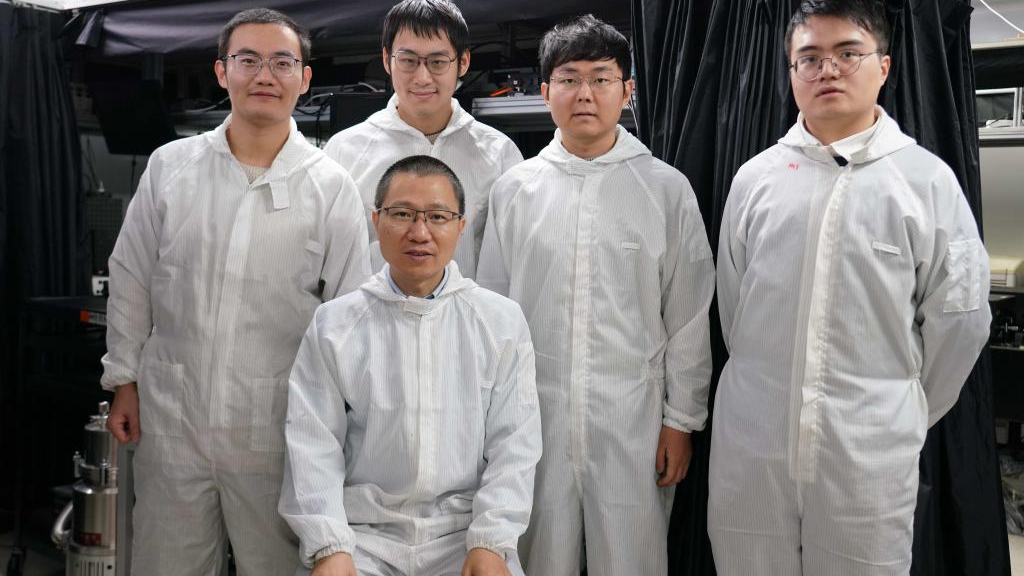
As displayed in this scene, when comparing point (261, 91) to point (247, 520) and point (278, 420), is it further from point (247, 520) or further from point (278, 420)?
point (247, 520)

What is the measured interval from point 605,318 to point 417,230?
49cm

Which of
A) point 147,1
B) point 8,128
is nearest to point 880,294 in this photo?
point 147,1

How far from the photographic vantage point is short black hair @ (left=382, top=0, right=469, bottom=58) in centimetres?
239

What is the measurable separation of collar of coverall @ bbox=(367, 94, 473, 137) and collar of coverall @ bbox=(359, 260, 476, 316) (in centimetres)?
56

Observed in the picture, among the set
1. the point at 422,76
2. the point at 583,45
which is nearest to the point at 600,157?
the point at 583,45

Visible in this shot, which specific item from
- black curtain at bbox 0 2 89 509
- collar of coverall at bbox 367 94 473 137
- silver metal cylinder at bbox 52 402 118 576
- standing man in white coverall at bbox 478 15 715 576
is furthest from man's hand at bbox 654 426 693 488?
black curtain at bbox 0 2 89 509

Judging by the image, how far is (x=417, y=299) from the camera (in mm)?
1996

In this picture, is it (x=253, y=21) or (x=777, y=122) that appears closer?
(x=253, y=21)

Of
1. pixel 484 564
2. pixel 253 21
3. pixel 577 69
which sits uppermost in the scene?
pixel 253 21

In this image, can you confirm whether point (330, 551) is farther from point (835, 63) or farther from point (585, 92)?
point (835, 63)

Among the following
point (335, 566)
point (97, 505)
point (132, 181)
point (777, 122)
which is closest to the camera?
point (335, 566)

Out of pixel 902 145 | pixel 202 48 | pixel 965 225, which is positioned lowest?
pixel 965 225

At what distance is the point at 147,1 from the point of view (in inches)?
156

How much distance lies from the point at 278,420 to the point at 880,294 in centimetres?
135
